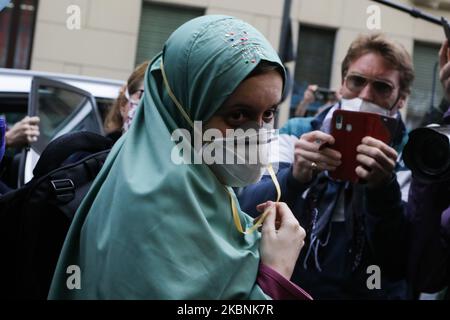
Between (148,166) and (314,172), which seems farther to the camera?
(314,172)

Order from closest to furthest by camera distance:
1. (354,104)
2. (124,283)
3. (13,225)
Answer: (124,283), (13,225), (354,104)

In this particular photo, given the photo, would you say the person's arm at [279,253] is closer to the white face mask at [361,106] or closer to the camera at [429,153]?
the camera at [429,153]

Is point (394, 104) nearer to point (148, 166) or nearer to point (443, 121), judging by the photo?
point (443, 121)

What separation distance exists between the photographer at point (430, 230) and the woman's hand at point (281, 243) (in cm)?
80

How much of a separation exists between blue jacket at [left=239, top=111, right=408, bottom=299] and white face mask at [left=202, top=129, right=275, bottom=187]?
2.06ft

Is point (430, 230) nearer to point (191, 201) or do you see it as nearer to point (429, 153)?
point (429, 153)

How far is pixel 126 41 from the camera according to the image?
8984 millimetres

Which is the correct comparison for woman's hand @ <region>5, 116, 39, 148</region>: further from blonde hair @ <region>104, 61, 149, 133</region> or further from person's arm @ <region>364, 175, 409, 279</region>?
person's arm @ <region>364, 175, 409, 279</region>

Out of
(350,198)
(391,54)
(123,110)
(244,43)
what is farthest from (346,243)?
(123,110)

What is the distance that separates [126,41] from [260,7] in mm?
1843

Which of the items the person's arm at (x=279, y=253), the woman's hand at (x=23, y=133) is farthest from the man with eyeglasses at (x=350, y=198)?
the woman's hand at (x=23, y=133)

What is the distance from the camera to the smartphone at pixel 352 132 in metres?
2.27

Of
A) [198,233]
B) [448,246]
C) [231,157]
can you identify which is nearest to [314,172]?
[448,246]

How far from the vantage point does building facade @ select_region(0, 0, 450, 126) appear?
8.71 m
